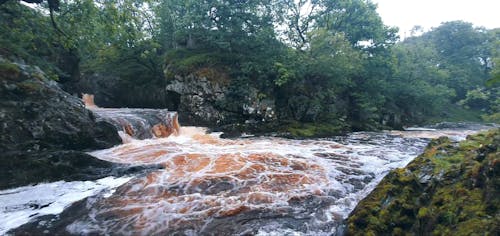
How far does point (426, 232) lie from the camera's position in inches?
126

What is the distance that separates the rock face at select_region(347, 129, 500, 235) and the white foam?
17.1ft

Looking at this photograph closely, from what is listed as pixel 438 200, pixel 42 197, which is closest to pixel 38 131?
pixel 42 197

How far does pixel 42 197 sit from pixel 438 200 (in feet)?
23.0

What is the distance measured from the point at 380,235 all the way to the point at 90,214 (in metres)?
4.76

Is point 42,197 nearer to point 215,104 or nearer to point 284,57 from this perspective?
point 215,104

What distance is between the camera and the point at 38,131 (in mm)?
7406

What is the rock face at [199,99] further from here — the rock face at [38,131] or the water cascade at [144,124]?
the rock face at [38,131]

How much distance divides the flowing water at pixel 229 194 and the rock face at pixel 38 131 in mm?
791

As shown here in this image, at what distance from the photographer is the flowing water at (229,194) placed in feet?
14.8

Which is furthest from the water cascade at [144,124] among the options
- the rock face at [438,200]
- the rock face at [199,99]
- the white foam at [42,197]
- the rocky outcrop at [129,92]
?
the rock face at [438,200]

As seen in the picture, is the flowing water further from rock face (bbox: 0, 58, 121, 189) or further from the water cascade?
the water cascade

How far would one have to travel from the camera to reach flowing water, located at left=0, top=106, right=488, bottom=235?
4.52 m

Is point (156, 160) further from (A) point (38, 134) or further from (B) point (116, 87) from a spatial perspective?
(B) point (116, 87)

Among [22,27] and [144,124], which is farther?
[144,124]
